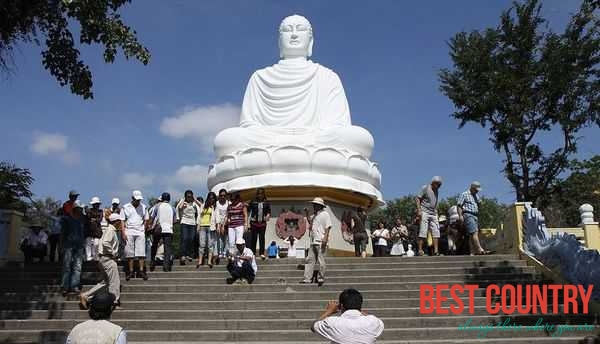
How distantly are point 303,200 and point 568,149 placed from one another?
27.2ft

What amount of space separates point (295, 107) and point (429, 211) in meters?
6.59

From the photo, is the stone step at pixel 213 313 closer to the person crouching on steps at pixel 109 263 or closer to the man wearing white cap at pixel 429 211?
the person crouching on steps at pixel 109 263

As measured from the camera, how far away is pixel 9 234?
39.4 feet

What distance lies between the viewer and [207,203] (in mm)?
10594

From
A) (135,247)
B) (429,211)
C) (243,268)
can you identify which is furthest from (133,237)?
(429,211)

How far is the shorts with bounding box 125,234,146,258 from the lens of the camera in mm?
9188

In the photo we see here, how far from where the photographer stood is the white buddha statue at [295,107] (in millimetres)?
15383

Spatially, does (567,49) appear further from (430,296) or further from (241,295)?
(241,295)

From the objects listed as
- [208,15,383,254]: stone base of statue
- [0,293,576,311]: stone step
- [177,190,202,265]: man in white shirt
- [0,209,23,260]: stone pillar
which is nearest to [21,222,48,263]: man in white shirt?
[0,209,23,260]: stone pillar

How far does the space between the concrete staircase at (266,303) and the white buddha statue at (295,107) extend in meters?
5.53

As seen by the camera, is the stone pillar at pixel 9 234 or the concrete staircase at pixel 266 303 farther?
the stone pillar at pixel 9 234

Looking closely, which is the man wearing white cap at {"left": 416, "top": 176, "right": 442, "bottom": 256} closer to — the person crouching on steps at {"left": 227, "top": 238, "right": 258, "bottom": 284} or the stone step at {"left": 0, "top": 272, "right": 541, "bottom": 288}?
the stone step at {"left": 0, "top": 272, "right": 541, "bottom": 288}

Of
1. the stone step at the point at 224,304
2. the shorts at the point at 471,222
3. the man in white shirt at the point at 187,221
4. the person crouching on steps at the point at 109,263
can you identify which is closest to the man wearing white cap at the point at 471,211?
the shorts at the point at 471,222

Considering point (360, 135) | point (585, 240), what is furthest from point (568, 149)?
point (585, 240)
